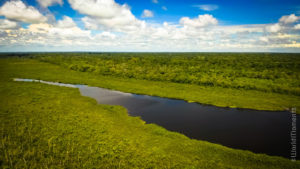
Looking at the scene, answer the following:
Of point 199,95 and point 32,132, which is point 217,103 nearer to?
point 199,95

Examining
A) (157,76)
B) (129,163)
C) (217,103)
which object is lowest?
(129,163)

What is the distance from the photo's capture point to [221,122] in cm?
2155

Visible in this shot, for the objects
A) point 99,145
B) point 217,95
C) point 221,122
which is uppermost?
point 217,95

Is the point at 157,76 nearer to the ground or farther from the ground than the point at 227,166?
farther from the ground

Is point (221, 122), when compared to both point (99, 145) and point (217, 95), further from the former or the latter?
point (99, 145)

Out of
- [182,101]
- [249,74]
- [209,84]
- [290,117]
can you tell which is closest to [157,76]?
[209,84]

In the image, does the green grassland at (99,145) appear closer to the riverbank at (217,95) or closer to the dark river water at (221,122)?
the dark river water at (221,122)

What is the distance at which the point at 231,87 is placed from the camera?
3625 cm

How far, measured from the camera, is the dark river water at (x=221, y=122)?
56.0ft

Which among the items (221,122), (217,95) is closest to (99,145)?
(221,122)

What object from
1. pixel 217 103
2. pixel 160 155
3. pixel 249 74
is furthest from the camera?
pixel 249 74

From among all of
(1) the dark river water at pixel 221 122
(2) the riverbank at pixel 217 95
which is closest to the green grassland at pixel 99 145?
(1) the dark river water at pixel 221 122

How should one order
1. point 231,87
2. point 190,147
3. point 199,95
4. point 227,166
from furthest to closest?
point 231,87 < point 199,95 < point 190,147 < point 227,166

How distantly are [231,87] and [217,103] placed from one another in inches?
423
